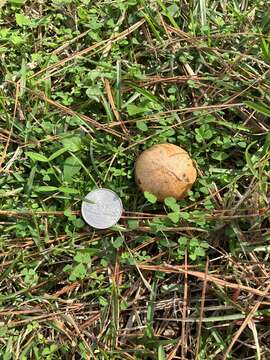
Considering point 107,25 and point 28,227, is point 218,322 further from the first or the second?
point 107,25

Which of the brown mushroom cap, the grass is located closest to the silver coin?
the grass

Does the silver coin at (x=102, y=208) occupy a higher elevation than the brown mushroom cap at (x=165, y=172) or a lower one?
lower

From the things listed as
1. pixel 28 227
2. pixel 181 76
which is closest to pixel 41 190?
pixel 28 227

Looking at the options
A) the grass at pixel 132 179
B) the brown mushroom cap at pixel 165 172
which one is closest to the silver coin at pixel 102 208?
the grass at pixel 132 179

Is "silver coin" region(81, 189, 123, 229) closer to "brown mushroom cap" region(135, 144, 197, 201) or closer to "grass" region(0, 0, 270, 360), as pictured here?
"grass" region(0, 0, 270, 360)

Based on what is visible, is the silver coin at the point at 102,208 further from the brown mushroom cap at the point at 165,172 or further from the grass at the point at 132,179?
the brown mushroom cap at the point at 165,172
